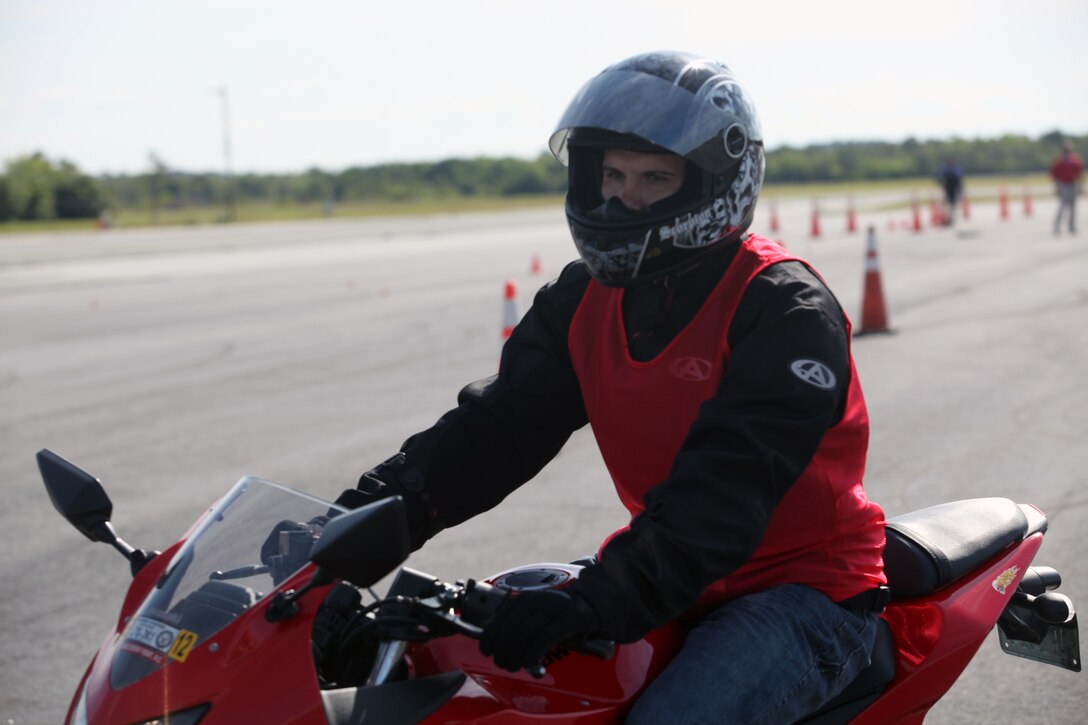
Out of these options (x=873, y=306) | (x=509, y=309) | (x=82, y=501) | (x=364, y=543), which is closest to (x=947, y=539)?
(x=364, y=543)

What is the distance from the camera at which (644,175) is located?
2756 millimetres

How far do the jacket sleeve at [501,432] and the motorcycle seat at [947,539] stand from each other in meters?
0.84

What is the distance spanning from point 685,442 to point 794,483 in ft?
0.83

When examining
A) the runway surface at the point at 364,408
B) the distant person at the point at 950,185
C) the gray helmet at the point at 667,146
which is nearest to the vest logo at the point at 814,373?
the gray helmet at the point at 667,146

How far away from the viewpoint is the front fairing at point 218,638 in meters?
1.99

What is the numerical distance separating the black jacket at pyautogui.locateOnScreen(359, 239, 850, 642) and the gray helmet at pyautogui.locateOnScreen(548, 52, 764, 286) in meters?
0.09

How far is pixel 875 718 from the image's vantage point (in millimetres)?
2738

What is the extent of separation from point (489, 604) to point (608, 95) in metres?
1.15

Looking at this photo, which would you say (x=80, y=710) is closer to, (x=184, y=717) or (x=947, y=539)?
(x=184, y=717)

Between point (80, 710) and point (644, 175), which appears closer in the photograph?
point (80, 710)

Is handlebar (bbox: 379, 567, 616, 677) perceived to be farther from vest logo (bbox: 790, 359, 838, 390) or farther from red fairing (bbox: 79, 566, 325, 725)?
vest logo (bbox: 790, 359, 838, 390)

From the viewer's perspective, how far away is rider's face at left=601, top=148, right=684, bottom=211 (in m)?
2.74

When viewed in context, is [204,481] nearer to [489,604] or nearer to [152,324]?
[489,604]

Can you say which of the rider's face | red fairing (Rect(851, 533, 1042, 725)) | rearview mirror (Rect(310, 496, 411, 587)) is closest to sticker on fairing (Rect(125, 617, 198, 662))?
rearview mirror (Rect(310, 496, 411, 587))
